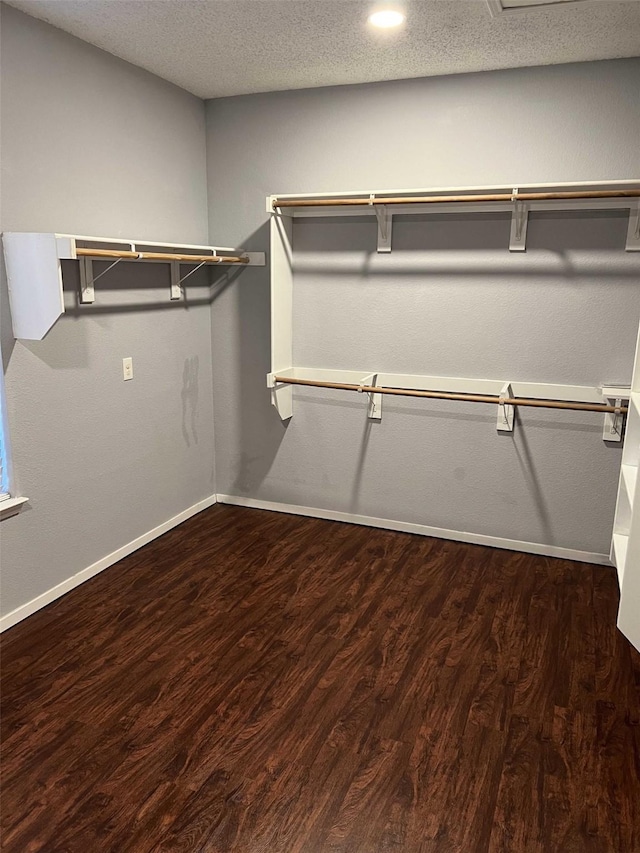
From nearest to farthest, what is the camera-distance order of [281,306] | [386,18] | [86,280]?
[386,18] → [86,280] → [281,306]

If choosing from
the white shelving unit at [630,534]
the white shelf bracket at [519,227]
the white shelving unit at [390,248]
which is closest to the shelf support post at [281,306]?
the white shelving unit at [390,248]

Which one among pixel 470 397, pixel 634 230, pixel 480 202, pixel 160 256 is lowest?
pixel 470 397

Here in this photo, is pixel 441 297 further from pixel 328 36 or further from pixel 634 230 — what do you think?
pixel 328 36

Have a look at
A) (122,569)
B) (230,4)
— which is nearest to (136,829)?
(122,569)

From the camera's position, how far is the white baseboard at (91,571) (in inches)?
108

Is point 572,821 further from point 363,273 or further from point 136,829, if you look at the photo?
point 363,273

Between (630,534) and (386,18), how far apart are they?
203 cm

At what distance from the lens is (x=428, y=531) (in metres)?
3.68

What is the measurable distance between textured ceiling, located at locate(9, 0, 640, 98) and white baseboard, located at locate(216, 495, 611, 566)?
2335 millimetres

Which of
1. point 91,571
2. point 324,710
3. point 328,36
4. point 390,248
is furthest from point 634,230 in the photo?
point 91,571

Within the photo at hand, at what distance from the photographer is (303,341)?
149 inches

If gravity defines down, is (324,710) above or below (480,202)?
below

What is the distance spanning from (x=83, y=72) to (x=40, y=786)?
2727 mm

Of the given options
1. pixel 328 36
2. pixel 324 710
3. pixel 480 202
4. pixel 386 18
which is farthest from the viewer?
pixel 480 202
